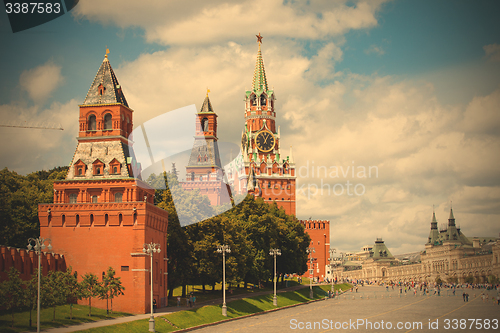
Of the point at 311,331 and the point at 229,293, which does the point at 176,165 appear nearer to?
the point at 229,293

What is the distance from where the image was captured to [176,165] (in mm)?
98062

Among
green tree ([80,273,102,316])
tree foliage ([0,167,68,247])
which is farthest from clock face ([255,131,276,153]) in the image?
green tree ([80,273,102,316])

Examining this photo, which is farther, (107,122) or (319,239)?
(319,239)

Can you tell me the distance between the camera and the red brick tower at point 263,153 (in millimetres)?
160125

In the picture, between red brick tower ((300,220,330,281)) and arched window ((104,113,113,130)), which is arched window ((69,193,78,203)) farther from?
red brick tower ((300,220,330,281))

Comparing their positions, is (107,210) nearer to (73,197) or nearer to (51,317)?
(73,197)

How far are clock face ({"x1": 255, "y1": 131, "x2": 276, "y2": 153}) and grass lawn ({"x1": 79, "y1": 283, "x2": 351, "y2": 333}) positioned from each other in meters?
82.8

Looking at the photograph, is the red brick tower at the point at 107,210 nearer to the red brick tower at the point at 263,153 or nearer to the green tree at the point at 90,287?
the green tree at the point at 90,287

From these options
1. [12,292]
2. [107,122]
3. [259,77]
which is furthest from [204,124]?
[259,77]

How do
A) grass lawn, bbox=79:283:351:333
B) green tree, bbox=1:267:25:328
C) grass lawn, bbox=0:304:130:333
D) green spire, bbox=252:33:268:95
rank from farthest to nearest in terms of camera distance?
1. green spire, bbox=252:33:268:95
2. grass lawn, bbox=79:283:351:333
3. green tree, bbox=1:267:25:328
4. grass lawn, bbox=0:304:130:333

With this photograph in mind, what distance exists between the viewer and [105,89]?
209 feet

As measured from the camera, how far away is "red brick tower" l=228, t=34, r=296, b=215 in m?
160

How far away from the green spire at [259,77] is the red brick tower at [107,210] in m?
112

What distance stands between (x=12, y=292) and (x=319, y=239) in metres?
126
